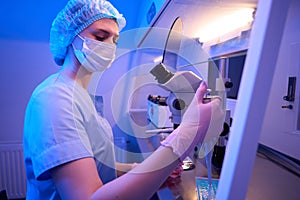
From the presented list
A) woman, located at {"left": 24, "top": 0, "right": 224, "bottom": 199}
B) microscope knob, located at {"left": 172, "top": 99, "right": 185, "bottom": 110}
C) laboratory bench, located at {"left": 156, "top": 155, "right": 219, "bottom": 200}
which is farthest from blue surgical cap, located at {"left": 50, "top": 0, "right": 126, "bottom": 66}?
laboratory bench, located at {"left": 156, "top": 155, "right": 219, "bottom": 200}

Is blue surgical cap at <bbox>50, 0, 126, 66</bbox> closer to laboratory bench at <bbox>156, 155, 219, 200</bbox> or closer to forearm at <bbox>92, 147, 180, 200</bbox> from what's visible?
forearm at <bbox>92, 147, 180, 200</bbox>

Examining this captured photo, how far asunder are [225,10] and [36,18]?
2262 millimetres

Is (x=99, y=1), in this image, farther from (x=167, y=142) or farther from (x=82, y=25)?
(x=167, y=142)

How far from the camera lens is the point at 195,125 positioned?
0.56 m

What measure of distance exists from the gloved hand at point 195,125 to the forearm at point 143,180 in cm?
2

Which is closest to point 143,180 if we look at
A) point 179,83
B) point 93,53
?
point 179,83

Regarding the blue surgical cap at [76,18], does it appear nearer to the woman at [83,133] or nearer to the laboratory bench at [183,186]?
the woman at [83,133]

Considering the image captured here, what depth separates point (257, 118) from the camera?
26 cm

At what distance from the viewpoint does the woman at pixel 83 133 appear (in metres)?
0.51

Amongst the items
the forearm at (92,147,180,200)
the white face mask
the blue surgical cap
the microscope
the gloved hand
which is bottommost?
the forearm at (92,147,180,200)

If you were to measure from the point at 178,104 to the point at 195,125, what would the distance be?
0.25 m

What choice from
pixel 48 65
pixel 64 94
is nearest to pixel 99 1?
pixel 64 94

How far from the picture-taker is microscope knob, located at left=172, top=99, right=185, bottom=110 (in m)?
0.79

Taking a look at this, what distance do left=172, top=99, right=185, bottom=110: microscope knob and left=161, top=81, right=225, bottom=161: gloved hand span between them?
0.21 meters
